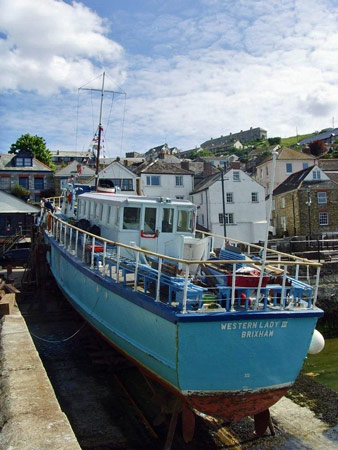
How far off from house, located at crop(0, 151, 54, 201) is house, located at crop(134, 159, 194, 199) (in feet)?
33.7

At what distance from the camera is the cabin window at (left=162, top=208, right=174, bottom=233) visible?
1180cm

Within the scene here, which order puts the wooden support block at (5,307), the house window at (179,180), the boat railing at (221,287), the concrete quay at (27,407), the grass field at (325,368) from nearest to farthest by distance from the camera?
the concrete quay at (27,407)
the boat railing at (221,287)
the wooden support block at (5,307)
the grass field at (325,368)
the house window at (179,180)

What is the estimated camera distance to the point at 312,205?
3894cm

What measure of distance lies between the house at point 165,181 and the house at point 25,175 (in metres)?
10.3

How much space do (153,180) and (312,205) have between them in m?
15.2

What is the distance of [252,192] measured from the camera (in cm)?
4031

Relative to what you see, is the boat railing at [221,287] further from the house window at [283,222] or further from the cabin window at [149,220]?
the house window at [283,222]

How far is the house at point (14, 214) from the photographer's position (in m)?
33.2

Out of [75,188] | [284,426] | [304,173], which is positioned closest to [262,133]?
[304,173]

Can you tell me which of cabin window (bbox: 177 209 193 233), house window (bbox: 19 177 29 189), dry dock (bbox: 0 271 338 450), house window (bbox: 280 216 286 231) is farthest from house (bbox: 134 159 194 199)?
cabin window (bbox: 177 209 193 233)

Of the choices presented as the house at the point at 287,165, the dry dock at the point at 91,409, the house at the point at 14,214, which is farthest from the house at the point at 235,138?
the dry dock at the point at 91,409

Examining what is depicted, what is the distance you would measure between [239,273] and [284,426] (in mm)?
4036

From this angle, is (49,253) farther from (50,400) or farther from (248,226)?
(248,226)

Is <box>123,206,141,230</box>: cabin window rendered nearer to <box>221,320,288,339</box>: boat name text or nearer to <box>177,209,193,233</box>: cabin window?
<box>177,209,193,233</box>: cabin window
